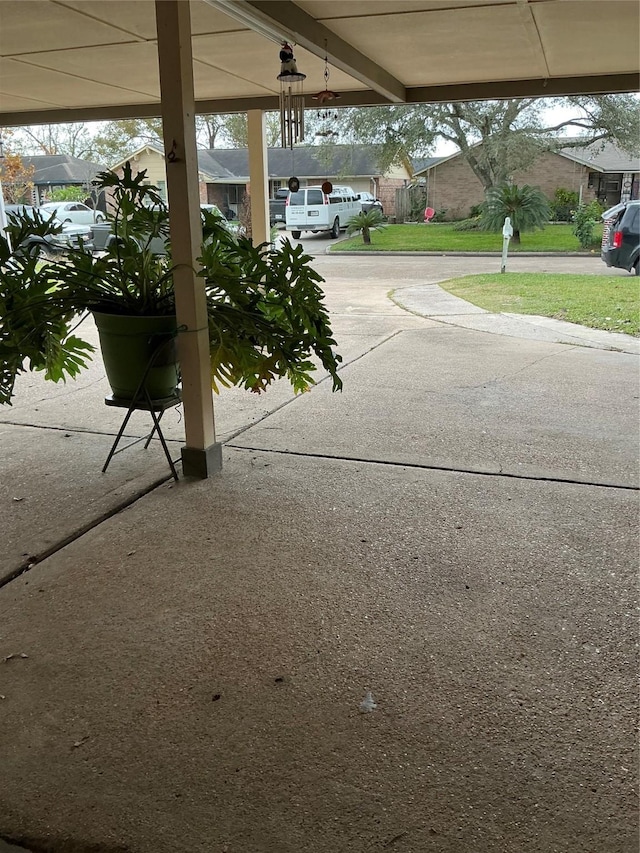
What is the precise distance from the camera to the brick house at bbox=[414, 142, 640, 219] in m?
27.9

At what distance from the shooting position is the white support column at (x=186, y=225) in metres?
3.23

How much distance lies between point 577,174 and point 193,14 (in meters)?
27.6

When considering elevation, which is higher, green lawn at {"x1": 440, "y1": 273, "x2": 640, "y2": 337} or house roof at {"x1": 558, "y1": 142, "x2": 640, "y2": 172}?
house roof at {"x1": 558, "y1": 142, "x2": 640, "y2": 172}

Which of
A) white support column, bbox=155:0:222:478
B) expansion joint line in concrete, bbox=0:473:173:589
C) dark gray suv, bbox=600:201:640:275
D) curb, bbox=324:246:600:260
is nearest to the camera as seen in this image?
expansion joint line in concrete, bbox=0:473:173:589

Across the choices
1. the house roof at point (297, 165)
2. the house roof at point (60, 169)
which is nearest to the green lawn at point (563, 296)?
the house roof at point (297, 165)

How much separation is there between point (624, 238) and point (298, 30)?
10542 mm

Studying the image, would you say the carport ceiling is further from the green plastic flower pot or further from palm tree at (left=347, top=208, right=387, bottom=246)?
palm tree at (left=347, top=208, right=387, bottom=246)

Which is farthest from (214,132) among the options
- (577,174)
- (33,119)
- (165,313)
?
(165,313)

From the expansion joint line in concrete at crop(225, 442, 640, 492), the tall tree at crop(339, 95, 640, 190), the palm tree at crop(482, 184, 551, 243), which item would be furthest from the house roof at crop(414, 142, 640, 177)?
the expansion joint line in concrete at crop(225, 442, 640, 492)

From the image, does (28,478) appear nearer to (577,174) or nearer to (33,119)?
(33,119)

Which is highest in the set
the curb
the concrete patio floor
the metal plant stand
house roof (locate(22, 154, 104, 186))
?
house roof (locate(22, 154, 104, 186))

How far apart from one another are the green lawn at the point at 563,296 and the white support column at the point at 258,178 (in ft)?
12.3

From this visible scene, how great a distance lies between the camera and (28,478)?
372 cm

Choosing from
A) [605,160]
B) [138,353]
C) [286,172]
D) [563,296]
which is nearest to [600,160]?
[605,160]
